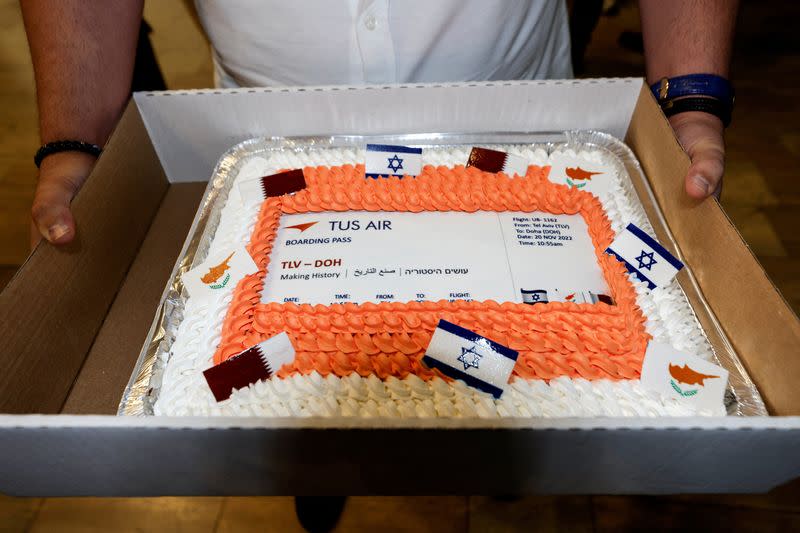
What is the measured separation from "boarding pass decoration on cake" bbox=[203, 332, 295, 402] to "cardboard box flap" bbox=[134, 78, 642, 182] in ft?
2.09

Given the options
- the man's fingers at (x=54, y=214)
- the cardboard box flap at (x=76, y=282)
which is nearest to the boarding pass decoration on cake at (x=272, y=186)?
the cardboard box flap at (x=76, y=282)

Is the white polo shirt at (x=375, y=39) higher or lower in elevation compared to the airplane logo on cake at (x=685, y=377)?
higher

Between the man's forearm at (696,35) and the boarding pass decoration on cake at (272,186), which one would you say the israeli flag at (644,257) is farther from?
the boarding pass decoration on cake at (272,186)

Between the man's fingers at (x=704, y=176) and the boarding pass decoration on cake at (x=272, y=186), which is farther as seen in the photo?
the boarding pass decoration on cake at (x=272, y=186)

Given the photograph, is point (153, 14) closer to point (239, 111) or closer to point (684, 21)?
point (239, 111)

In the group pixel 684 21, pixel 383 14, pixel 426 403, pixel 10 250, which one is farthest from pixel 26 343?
pixel 10 250

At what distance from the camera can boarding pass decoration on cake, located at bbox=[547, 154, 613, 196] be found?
49.5 inches

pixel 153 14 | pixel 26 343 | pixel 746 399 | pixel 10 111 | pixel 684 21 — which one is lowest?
pixel 746 399

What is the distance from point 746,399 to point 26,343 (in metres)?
1.26

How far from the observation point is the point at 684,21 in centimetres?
123

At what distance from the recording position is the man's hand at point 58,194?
0.91 metres

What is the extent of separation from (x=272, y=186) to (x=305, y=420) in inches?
28.8

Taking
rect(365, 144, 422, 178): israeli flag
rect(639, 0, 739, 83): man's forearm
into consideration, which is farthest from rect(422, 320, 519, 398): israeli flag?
rect(639, 0, 739, 83): man's forearm

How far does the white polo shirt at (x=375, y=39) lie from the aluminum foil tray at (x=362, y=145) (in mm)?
159
